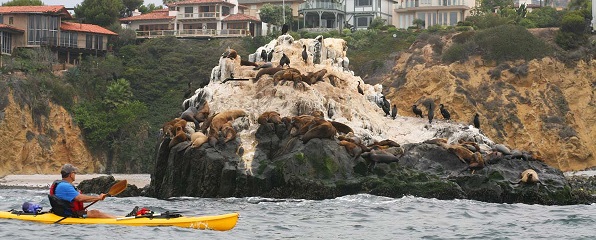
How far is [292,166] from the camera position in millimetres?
47656

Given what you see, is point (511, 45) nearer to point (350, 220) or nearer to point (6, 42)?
point (6, 42)

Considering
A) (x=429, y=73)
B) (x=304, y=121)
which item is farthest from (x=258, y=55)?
(x=429, y=73)

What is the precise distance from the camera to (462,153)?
1949 inches

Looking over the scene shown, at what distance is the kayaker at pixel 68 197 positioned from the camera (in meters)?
30.6

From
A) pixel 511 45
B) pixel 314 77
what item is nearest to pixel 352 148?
pixel 314 77

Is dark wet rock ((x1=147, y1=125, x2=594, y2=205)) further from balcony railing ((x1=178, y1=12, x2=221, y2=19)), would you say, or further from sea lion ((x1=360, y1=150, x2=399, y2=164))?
balcony railing ((x1=178, y1=12, x2=221, y2=19))

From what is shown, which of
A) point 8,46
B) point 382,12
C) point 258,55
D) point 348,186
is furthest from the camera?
point 382,12

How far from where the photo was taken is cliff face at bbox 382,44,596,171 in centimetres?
8125

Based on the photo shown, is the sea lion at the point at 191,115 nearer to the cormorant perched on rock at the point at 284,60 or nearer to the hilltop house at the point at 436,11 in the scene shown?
the cormorant perched on rock at the point at 284,60

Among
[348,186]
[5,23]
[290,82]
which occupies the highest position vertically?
[5,23]

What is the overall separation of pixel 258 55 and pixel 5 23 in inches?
Result: 1606

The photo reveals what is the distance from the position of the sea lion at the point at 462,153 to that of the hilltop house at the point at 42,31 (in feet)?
169

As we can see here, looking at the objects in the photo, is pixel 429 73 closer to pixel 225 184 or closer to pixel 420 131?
pixel 420 131

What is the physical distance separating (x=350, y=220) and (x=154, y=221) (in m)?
8.40
